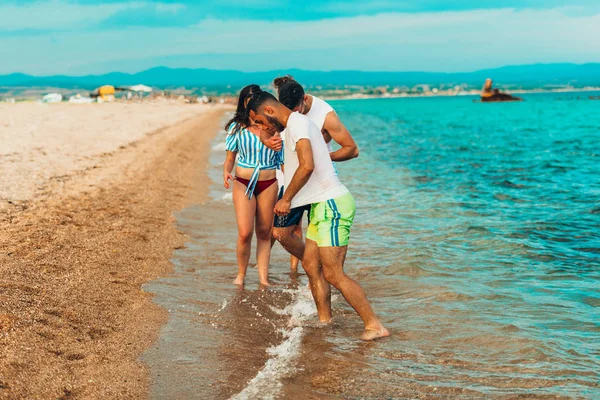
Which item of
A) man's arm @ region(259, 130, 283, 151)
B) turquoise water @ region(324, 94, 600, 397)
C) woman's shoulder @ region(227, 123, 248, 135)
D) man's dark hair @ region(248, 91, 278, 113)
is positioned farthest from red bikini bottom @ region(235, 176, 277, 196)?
turquoise water @ region(324, 94, 600, 397)

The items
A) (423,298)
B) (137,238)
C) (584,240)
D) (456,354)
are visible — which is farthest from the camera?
(584,240)

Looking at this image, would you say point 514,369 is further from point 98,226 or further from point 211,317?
point 98,226

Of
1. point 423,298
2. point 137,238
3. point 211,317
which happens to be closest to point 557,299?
point 423,298

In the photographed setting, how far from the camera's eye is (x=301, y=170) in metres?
4.89

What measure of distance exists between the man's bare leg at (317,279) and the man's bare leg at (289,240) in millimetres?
252

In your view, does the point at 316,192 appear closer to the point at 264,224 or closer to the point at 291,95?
the point at 291,95

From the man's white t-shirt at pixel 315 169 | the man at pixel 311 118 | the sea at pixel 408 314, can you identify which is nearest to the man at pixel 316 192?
the man's white t-shirt at pixel 315 169

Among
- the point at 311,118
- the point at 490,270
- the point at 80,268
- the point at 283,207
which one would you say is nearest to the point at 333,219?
the point at 283,207

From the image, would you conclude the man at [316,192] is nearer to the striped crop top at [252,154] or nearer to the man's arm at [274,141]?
the man's arm at [274,141]

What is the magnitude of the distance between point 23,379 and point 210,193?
9.70 m

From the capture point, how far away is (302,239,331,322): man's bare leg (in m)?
5.36

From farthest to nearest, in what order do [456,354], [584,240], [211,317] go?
[584,240]
[211,317]
[456,354]

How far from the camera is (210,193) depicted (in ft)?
44.4

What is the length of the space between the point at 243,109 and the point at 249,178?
0.75 metres
